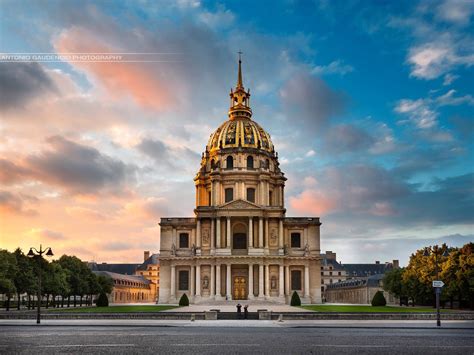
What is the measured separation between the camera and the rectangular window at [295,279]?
288ft

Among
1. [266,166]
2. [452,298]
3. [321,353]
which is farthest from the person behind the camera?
[266,166]

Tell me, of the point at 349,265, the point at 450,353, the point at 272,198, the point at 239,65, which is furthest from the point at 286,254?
the point at 349,265

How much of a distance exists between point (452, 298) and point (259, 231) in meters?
31.0

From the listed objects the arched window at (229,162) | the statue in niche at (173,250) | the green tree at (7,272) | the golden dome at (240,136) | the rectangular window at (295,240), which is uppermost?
the golden dome at (240,136)

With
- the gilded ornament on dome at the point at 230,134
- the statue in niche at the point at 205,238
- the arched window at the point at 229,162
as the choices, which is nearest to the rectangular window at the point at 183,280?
the statue in niche at the point at 205,238

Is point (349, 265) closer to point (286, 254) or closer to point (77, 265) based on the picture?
point (286, 254)

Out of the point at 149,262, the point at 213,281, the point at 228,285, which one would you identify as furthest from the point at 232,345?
the point at 149,262

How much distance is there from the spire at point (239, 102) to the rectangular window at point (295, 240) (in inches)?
989

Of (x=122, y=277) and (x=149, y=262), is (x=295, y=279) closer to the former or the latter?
(x=122, y=277)

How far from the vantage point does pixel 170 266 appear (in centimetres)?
8894

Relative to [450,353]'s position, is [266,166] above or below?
above

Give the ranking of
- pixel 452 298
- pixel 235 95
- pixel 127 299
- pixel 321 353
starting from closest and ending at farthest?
pixel 321 353
pixel 452 298
pixel 235 95
pixel 127 299

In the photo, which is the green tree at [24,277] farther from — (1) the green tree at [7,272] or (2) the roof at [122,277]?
(2) the roof at [122,277]

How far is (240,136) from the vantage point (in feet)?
320
